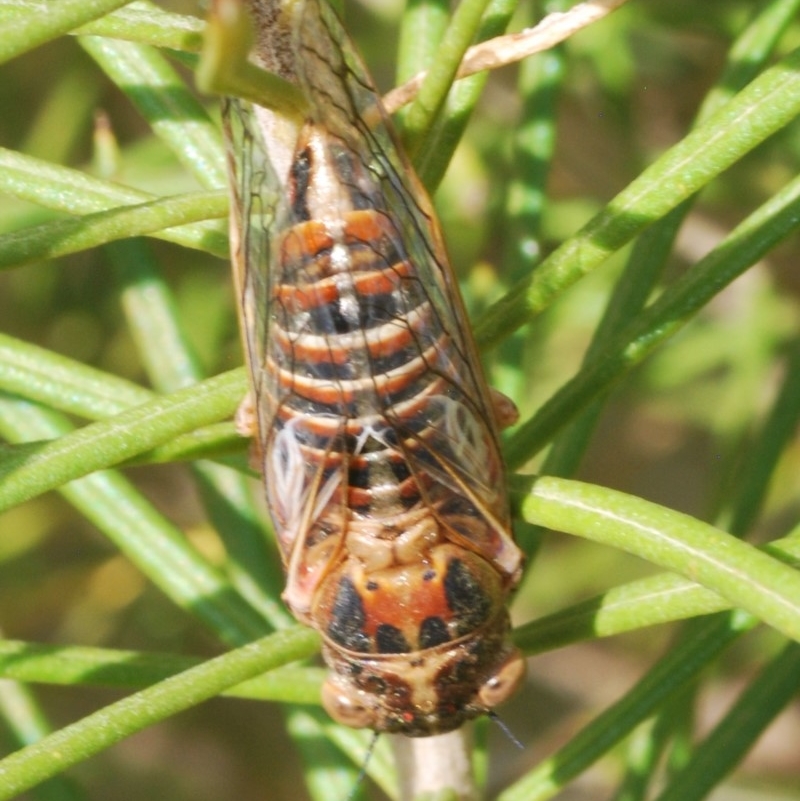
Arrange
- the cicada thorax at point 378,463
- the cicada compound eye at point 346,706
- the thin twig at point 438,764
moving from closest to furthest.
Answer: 1. the cicada thorax at point 378,463
2. the cicada compound eye at point 346,706
3. the thin twig at point 438,764

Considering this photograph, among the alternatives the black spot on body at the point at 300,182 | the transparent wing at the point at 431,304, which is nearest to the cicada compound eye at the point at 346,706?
the transparent wing at the point at 431,304

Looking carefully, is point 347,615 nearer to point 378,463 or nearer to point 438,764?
point 378,463

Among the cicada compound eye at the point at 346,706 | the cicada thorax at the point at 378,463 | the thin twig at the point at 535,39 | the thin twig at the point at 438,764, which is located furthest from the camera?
the thin twig at the point at 438,764

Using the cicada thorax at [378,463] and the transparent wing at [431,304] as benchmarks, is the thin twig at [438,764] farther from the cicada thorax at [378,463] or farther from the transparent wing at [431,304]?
the transparent wing at [431,304]

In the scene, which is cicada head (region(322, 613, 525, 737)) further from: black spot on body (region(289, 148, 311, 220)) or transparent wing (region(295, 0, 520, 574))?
black spot on body (region(289, 148, 311, 220))

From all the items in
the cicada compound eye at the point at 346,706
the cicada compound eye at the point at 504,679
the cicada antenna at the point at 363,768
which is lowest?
the cicada antenna at the point at 363,768

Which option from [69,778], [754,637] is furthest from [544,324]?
[69,778]

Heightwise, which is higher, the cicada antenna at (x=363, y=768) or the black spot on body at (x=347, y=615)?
the black spot on body at (x=347, y=615)

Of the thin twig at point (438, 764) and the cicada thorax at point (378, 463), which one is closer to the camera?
the cicada thorax at point (378, 463)
